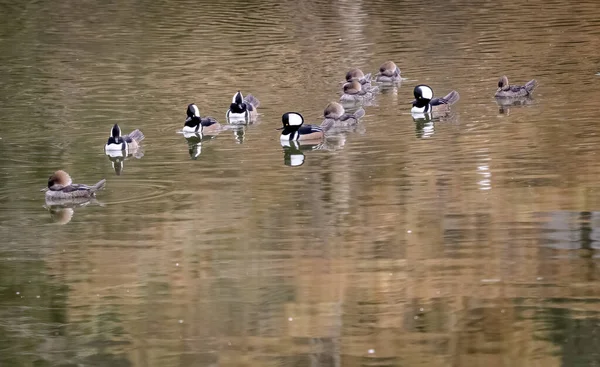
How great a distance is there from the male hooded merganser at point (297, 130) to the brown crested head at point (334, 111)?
63cm

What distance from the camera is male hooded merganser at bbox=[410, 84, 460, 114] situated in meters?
21.4

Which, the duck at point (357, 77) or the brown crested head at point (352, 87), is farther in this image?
the duck at point (357, 77)

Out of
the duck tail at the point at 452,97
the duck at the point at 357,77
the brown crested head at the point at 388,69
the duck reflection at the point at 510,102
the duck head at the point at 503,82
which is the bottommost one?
the duck reflection at the point at 510,102

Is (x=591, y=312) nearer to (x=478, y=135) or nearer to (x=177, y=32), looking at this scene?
(x=478, y=135)

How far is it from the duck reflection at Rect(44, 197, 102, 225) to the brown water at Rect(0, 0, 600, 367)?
Answer: 0.07 metres

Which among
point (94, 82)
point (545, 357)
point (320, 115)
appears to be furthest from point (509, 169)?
point (94, 82)

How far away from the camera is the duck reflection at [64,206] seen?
15.6 m

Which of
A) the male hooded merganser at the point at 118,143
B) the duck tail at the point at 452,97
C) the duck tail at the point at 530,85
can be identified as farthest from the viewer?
the duck tail at the point at 530,85

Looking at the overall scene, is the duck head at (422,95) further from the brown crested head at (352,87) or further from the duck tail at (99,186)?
the duck tail at (99,186)

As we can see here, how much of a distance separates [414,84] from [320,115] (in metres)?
3.75

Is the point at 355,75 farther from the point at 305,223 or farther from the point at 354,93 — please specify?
the point at 305,223

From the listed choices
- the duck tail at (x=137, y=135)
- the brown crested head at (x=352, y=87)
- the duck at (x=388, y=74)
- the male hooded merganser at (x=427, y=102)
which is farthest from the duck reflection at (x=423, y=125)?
the duck tail at (x=137, y=135)

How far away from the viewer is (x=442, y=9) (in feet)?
Answer: 125

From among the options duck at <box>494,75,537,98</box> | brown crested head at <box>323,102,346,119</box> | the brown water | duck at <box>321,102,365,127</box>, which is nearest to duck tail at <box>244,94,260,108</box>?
the brown water
